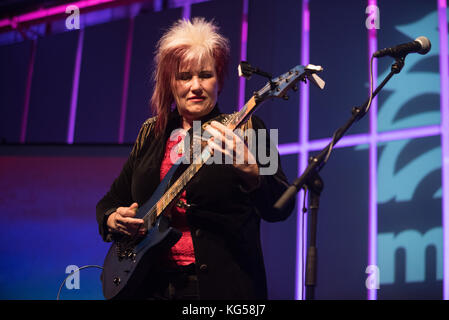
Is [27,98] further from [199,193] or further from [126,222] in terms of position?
[199,193]

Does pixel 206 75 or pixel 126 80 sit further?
pixel 126 80

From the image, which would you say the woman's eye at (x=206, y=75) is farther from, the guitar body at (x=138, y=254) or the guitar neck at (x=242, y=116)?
the guitar body at (x=138, y=254)

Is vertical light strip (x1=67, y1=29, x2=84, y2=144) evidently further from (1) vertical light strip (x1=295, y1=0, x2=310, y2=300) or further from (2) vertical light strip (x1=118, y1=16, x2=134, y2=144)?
(1) vertical light strip (x1=295, y1=0, x2=310, y2=300)

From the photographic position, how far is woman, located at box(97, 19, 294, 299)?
58.8 inches

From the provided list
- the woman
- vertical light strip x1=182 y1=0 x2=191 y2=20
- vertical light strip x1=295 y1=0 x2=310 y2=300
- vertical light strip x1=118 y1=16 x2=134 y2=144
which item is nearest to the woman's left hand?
the woman

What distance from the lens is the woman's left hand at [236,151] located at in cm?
144

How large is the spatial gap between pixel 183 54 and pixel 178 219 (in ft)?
2.15

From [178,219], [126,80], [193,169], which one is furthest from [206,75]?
[126,80]

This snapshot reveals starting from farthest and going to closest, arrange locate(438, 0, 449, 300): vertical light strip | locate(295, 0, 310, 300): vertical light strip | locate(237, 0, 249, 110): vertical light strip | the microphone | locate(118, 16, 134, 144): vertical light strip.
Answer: locate(118, 16, 134, 144): vertical light strip < locate(237, 0, 249, 110): vertical light strip < locate(295, 0, 310, 300): vertical light strip < locate(438, 0, 449, 300): vertical light strip < the microphone

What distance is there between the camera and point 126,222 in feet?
5.84

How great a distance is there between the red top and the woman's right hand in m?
0.15

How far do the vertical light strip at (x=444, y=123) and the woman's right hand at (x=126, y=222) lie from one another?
1574mm

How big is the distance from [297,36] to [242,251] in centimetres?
186

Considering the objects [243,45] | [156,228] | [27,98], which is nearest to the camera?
[156,228]
